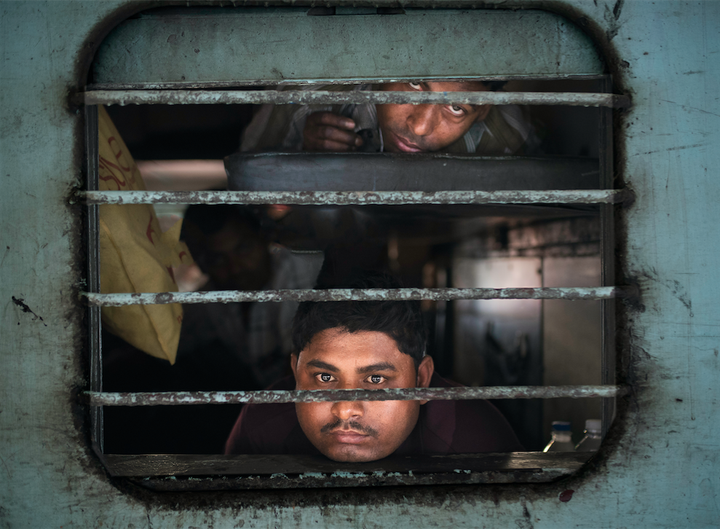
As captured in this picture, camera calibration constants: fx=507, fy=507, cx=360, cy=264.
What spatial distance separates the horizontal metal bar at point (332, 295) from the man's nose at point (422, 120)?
58 cm

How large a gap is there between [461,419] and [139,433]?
1466 millimetres

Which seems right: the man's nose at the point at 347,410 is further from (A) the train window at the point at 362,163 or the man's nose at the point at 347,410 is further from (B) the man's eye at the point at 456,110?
(B) the man's eye at the point at 456,110

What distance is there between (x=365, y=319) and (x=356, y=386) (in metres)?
0.20

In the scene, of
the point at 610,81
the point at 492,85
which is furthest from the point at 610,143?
the point at 492,85

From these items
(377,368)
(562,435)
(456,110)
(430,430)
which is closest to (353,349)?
(377,368)

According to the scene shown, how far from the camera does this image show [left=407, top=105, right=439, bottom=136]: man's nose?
1.49 metres

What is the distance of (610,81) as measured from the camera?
120cm

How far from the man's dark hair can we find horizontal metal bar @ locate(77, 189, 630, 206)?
1.70 ft

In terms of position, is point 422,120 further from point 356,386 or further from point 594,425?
point 594,425

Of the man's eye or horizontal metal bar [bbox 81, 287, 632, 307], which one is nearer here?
horizontal metal bar [bbox 81, 287, 632, 307]

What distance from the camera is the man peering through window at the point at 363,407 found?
145cm

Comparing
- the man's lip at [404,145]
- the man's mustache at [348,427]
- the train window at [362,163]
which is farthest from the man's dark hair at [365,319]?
the man's lip at [404,145]

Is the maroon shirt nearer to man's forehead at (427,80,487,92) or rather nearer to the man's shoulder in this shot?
the man's shoulder

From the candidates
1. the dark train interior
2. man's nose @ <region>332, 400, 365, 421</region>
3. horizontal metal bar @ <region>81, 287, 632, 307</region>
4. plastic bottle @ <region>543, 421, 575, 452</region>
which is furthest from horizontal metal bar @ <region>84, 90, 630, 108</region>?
plastic bottle @ <region>543, 421, 575, 452</region>
